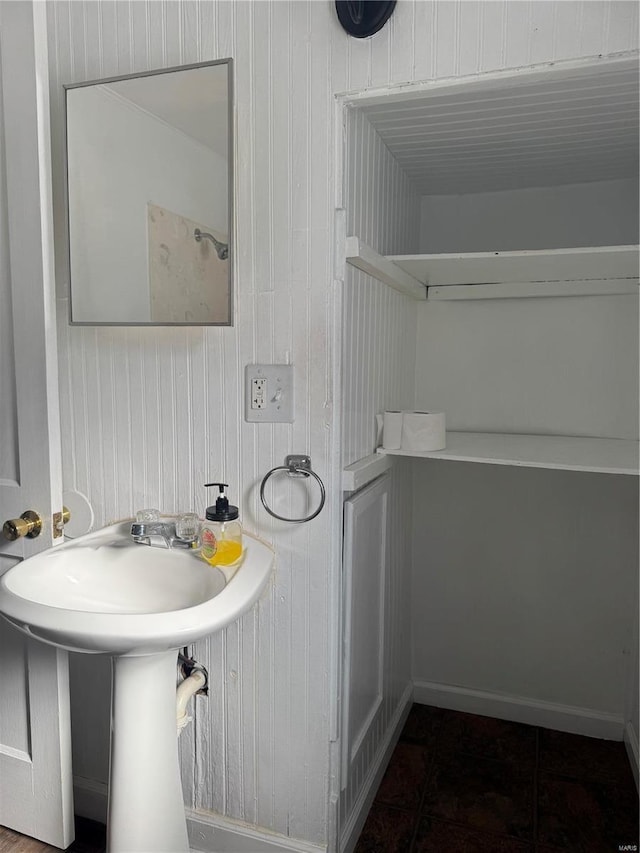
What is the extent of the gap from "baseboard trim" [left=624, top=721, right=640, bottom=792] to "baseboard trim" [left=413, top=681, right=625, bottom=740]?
46mm

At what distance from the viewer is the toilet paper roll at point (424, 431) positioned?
68.7 inches

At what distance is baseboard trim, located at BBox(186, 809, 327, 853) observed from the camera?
61.3 inches

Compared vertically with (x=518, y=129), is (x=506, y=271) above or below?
below

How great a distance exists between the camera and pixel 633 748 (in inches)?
77.2

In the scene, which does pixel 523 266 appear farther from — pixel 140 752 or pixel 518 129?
pixel 140 752

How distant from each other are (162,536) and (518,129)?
4.40ft

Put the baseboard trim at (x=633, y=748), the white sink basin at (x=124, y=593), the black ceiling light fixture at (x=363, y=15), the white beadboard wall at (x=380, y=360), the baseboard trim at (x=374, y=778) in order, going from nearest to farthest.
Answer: the white sink basin at (x=124, y=593) → the black ceiling light fixture at (x=363, y=15) → the white beadboard wall at (x=380, y=360) → the baseboard trim at (x=374, y=778) → the baseboard trim at (x=633, y=748)

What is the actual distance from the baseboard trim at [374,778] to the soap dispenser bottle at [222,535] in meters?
0.78

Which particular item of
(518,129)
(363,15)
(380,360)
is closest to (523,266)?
(518,129)

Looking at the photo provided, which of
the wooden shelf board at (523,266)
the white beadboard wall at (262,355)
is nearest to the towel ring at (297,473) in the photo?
the white beadboard wall at (262,355)

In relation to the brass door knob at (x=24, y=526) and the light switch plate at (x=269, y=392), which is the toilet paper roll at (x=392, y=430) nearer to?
the light switch plate at (x=269, y=392)

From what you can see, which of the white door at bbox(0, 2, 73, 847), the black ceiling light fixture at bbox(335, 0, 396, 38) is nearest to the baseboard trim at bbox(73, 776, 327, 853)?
the white door at bbox(0, 2, 73, 847)

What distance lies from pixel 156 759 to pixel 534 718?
142 centimetres

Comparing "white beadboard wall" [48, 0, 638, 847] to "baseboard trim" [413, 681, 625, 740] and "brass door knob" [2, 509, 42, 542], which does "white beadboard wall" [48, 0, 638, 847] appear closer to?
"brass door knob" [2, 509, 42, 542]
